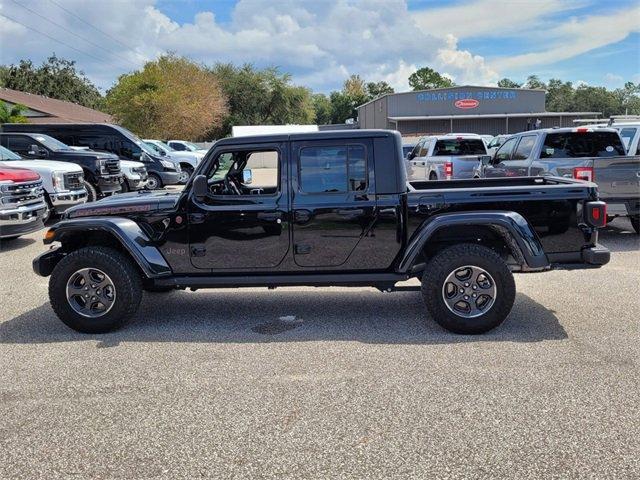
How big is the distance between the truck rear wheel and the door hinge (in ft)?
3.50

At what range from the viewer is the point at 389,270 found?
5266mm

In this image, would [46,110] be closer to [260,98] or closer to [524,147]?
[260,98]

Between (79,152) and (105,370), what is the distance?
11.1m

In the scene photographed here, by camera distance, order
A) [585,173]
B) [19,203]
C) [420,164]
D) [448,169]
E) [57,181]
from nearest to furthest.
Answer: [585,173]
[19,203]
[57,181]
[448,169]
[420,164]

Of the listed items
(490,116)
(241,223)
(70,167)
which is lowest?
(241,223)

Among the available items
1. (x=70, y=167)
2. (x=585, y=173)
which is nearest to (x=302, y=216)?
(x=585, y=173)

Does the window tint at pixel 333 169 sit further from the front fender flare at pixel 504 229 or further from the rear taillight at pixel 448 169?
the rear taillight at pixel 448 169

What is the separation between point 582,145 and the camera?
9.73m

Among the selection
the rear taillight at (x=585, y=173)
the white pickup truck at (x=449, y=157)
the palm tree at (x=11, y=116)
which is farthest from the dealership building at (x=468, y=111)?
the rear taillight at (x=585, y=173)

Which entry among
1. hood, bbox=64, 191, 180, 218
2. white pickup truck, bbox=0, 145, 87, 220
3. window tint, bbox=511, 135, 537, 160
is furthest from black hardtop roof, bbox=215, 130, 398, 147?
white pickup truck, bbox=0, 145, 87, 220

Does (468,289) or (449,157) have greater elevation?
(449,157)

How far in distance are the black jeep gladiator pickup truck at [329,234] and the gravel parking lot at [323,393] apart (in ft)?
1.42

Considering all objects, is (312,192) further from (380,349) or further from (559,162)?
(559,162)

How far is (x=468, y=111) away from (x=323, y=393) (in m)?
49.2
